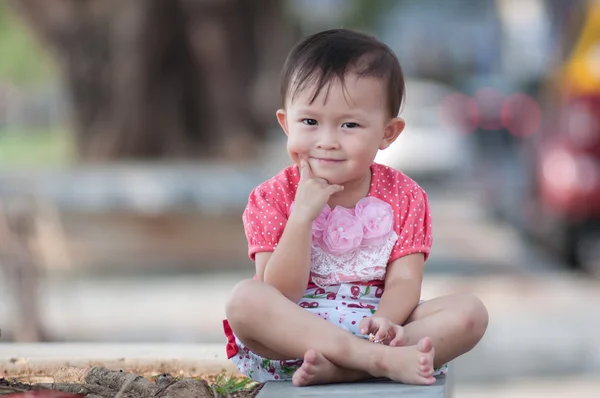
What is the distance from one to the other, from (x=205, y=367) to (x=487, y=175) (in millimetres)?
15167

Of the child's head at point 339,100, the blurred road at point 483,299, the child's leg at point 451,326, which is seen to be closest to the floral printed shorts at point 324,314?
the child's leg at point 451,326

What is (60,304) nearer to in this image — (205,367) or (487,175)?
(205,367)

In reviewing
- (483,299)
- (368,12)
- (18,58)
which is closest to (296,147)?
(483,299)

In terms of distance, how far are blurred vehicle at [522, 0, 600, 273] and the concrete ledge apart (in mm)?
5633

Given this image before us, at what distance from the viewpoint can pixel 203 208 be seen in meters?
12.4

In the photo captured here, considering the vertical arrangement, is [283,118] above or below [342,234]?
above

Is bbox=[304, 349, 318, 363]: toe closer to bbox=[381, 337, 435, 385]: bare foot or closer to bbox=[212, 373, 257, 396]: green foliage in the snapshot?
bbox=[381, 337, 435, 385]: bare foot

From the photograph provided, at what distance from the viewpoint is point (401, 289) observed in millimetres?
3445

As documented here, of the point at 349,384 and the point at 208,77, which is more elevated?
the point at 349,384

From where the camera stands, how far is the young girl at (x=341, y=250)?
10.7ft

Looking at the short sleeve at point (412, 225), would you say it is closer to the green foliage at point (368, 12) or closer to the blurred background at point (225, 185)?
the blurred background at point (225, 185)

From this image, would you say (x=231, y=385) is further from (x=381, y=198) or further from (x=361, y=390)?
Result: (x=381, y=198)

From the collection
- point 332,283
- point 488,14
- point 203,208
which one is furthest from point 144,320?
point 488,14

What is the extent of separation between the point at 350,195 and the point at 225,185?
29.0 feet
